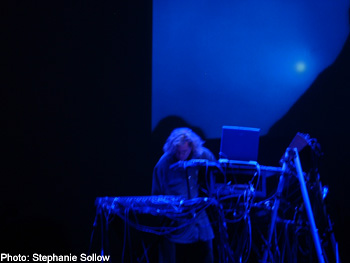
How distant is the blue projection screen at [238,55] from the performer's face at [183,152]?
0.62 m

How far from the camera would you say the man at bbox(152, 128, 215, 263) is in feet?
10.0

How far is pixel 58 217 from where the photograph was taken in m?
3.74

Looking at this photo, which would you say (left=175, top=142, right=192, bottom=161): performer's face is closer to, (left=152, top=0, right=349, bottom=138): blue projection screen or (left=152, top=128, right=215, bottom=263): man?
(left=152, top=128, right=215, bottom=263): man

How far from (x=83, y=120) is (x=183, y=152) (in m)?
1.10

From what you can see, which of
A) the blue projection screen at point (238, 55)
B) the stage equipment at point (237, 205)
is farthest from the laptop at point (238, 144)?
the blue projection screen at point (238, 55)

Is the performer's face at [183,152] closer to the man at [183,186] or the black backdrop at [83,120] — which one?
the man at [183,186]

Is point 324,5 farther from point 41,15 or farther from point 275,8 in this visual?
point 41,15

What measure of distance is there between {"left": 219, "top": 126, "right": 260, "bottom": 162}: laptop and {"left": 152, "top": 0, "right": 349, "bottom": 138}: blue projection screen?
1.14 metres

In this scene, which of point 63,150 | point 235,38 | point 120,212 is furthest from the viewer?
point 235,38

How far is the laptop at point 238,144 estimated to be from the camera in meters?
2.84

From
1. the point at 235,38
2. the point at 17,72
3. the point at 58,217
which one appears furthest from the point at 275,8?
the point at 58,217

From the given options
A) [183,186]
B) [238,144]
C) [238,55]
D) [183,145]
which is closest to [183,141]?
[183,145]

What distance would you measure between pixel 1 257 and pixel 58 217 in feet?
1.92

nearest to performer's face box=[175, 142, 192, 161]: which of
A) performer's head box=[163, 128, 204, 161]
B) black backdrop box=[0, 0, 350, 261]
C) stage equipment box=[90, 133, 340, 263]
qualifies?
performer's head box=[163, 128, 204, 161]
